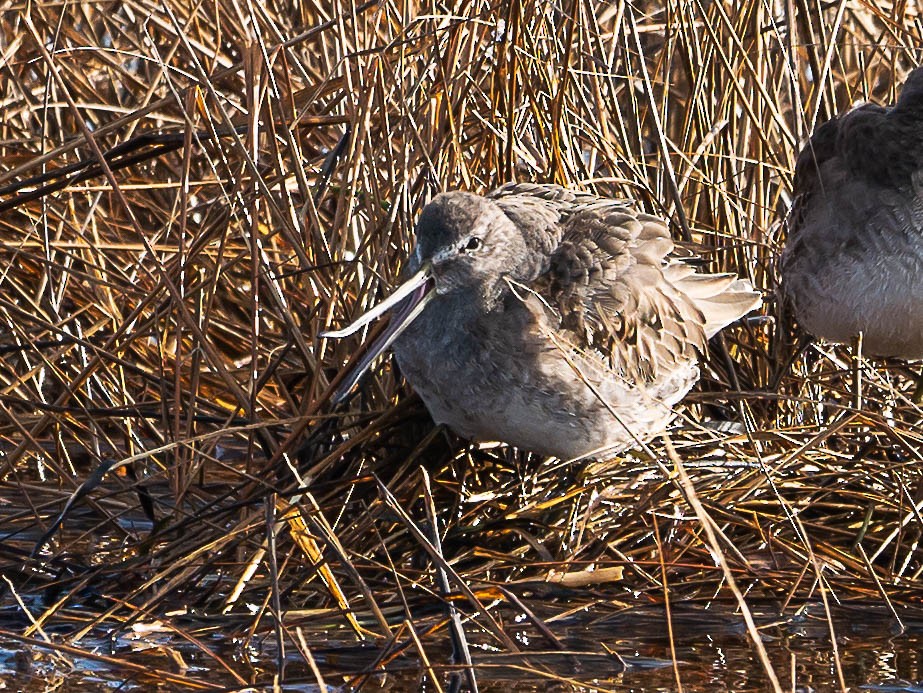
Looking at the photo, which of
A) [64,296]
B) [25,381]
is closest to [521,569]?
[25,381]

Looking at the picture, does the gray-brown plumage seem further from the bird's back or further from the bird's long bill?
the bird's long bill

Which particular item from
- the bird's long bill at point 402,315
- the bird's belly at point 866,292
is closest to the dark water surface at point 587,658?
the bird's long bill at point 402,315

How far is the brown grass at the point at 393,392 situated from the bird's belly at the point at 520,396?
243 millimetres

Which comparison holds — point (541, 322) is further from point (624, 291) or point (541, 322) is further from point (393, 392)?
point (393, 392)

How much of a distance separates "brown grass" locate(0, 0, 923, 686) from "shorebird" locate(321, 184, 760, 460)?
9.1 inches

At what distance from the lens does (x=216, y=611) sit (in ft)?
12.3

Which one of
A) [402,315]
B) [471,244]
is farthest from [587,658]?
[471,244]

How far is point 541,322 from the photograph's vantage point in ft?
12.6

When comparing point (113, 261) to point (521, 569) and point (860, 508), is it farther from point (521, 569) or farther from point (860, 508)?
point (860, 508)

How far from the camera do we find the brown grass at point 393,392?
150 inches

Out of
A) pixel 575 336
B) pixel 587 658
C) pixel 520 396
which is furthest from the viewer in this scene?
Answer: pixel 575 336

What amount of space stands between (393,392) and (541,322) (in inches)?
28.7

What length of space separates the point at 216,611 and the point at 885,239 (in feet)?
7.18

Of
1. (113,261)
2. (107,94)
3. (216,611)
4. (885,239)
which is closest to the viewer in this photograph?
(216,611)
